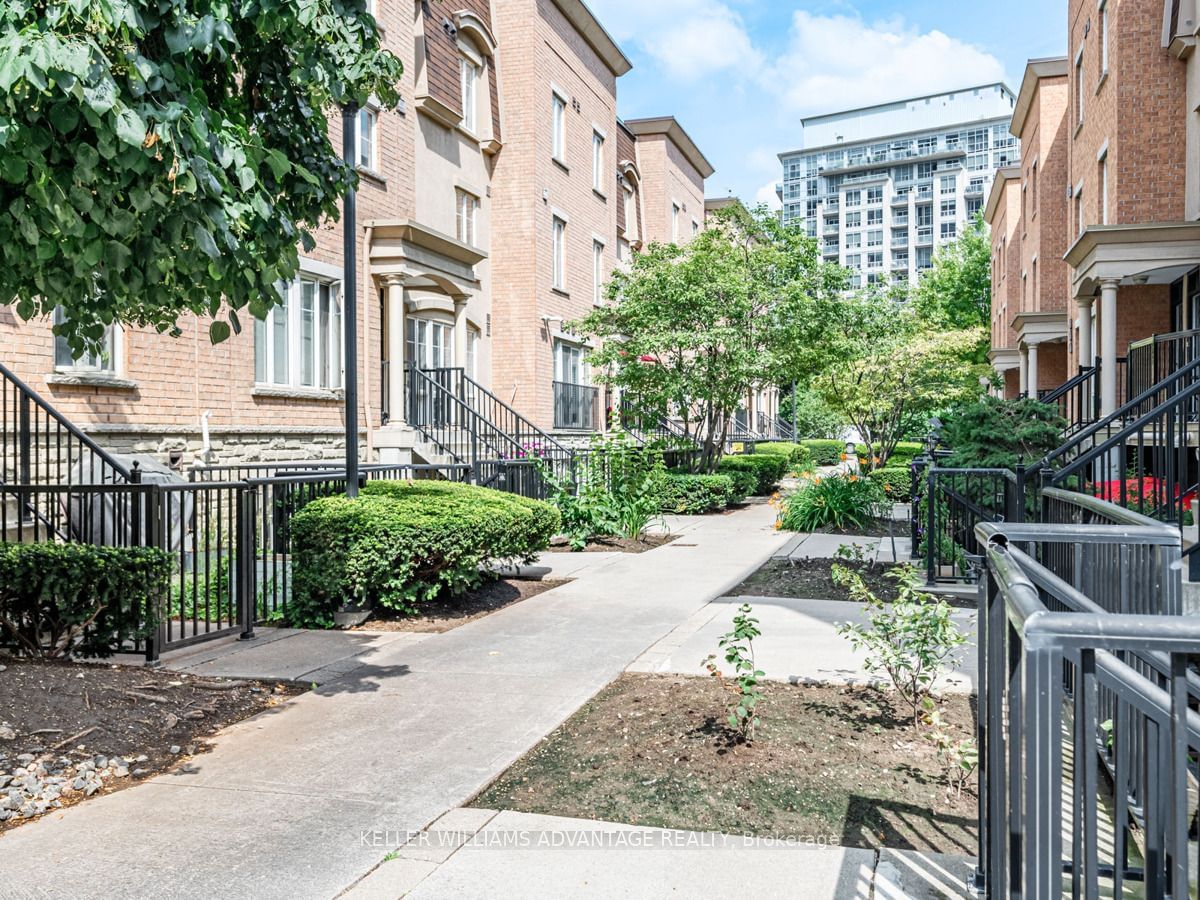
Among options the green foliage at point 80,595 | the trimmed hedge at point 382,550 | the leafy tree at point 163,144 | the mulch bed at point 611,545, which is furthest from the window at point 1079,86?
the green foliage at point 80,595

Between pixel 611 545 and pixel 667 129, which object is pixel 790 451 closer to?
pixel 667 129

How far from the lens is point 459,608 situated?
29.0 ft

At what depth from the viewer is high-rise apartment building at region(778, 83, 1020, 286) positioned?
4673 inches

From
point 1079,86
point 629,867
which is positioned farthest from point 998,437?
point 1079,86

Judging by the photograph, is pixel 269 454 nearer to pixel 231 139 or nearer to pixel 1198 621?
pixel 231 139

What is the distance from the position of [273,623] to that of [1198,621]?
7600 mm

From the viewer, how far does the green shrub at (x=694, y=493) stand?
19297 millimetres

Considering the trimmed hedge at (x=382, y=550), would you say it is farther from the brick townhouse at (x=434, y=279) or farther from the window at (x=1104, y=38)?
the window at (x=1104, y=38)

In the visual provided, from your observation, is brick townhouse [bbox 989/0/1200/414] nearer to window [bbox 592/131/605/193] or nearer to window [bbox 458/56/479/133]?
window [bbox 592/131/605/193]

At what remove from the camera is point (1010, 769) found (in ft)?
7.00

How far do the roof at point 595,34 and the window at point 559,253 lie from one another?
4943 mm

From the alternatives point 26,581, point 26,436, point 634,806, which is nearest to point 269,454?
point 26,436

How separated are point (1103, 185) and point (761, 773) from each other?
56.1ft

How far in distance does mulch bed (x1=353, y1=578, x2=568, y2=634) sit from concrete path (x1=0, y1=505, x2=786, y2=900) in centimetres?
37
